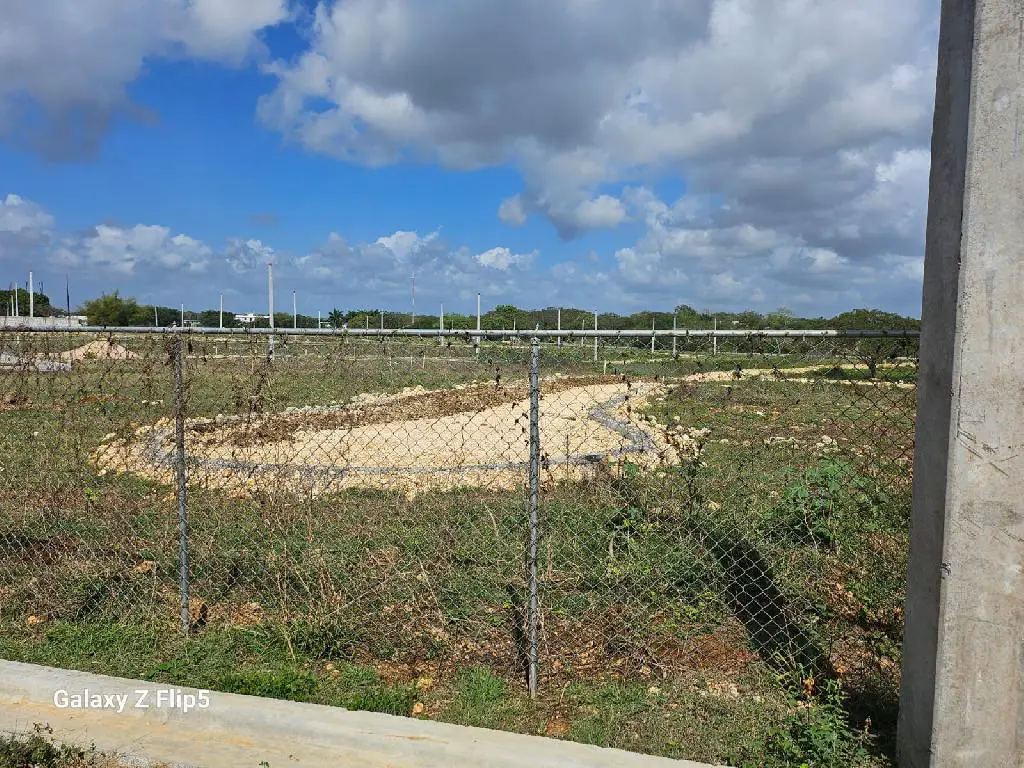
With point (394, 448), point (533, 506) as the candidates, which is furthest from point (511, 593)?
point (394, 448)

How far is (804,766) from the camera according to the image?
2920mm

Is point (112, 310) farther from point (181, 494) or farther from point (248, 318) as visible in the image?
point (181, 494)

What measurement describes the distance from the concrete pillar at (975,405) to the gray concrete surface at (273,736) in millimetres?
1107

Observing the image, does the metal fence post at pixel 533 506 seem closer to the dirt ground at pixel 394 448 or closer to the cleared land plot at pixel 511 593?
the cleared land plot at pixel 511 593

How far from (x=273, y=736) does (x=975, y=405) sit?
3.27m

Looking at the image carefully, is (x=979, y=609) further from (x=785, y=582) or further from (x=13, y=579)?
(x=13, y=579)

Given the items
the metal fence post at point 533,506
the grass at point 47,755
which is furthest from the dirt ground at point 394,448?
the grass at point 47,755

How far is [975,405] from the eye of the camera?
105 inches

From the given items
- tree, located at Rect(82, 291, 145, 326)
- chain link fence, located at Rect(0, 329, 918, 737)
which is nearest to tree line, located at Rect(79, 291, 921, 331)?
tree, located at Rect(82, 291, 145, 326)

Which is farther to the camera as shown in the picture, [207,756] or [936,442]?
[207,756]

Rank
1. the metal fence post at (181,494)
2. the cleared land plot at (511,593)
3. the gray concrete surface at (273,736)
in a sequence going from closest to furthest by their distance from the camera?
the gray concrete surface at (273,736)
the cleared land plot at (511,593)
the metal fence post at (181,494)

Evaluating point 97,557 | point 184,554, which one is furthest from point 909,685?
point 97,557

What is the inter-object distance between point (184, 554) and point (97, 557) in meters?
1.54

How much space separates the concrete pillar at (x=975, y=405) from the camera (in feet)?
8.48
